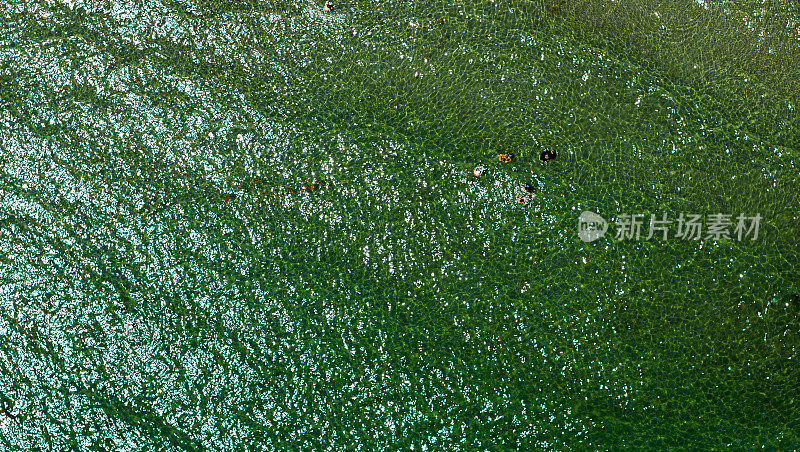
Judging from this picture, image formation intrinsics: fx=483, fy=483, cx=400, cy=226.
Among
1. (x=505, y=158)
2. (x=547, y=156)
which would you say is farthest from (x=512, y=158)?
(x=547, y=156)

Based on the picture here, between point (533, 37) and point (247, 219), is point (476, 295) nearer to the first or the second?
point (247, 219)

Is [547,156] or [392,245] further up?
[547,156]

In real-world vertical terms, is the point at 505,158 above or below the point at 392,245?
above

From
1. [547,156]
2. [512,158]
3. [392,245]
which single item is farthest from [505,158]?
[392,245]

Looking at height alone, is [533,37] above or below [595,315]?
above

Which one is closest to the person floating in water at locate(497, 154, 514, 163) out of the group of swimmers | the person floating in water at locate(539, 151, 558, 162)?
the group of swimmers

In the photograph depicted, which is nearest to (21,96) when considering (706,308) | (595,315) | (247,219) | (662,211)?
(247,219)

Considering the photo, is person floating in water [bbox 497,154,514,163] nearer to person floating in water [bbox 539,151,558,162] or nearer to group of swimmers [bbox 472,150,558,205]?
group of swimmers [bbox 472,150,558,205]

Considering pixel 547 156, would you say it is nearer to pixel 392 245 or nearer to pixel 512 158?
pixel 512 158
